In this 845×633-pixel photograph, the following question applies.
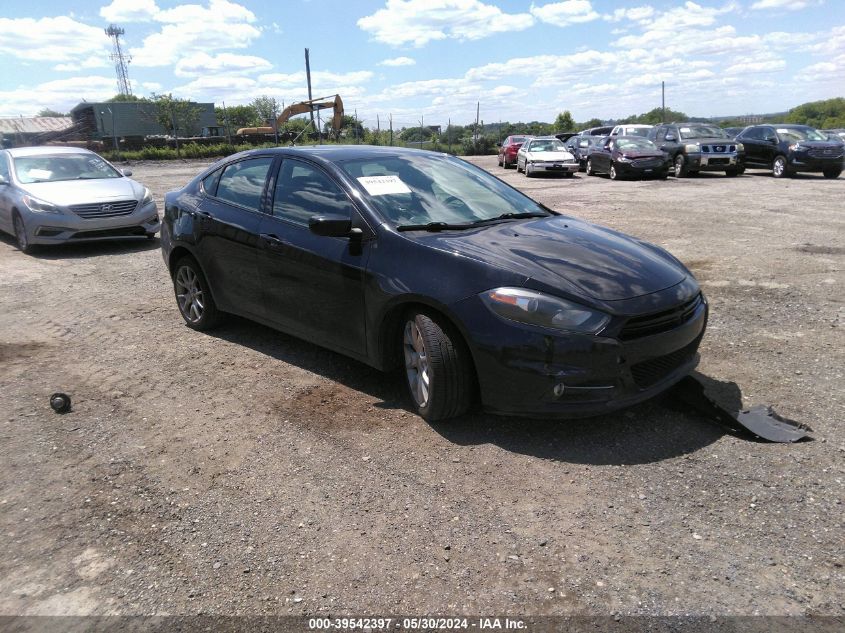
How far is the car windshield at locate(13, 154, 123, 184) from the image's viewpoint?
34.9 ft

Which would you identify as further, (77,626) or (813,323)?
(813,323)

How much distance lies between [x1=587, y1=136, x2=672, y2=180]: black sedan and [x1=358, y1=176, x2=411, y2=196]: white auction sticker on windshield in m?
18.5

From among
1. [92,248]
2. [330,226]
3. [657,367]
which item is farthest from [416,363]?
[92,248]

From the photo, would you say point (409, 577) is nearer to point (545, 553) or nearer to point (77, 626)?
point (545, 553)

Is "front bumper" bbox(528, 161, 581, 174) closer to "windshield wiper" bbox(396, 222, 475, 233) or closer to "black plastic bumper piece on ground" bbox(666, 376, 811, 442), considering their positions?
"windshield wiper" bbox(396, 222, 475, 233)

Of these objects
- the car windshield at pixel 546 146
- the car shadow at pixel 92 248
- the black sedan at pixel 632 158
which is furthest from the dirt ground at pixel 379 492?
the car windshield at pixel 546 146

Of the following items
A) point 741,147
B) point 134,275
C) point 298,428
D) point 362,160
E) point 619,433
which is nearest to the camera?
point 619,433

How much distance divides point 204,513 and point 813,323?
16.7ft

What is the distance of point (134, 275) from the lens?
850 cm

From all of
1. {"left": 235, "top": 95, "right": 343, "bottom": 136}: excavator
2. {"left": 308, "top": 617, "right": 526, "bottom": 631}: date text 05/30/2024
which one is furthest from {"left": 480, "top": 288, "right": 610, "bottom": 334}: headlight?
{"left": 235, "top": 95, "right": 343, "bottom": 136}: excavator

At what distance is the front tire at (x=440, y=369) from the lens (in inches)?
148

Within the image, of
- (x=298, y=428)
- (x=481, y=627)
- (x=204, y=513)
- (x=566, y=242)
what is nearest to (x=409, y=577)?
(x=481, y=627)

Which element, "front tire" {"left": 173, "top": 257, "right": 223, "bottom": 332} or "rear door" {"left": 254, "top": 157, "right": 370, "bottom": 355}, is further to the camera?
"front tire" {"left": 173, "top": 257, "right": 223, "bottom": 332}

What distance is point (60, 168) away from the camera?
1093 centimetres
